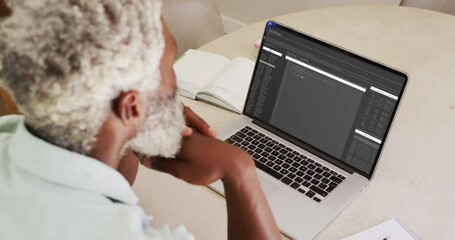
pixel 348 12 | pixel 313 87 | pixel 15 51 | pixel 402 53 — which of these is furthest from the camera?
pixel 348 12

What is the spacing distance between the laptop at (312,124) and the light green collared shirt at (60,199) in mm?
429

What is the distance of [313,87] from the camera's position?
3.90ft

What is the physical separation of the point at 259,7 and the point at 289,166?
2020mm

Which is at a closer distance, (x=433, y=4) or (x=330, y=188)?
(x=330, y=188)

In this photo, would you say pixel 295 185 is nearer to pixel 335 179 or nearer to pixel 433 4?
pixel 335 179

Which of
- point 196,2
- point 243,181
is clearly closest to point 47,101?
point 243,181

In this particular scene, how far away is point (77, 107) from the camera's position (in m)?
0.67

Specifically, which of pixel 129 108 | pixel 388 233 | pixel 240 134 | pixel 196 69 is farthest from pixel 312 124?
pixel 129 108

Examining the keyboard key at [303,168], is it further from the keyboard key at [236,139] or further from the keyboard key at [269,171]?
the keyboard key at [236,139]

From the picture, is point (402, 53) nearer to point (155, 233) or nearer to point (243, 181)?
point (243, 181)

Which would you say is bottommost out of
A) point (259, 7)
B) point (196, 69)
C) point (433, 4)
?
point (259, 7)

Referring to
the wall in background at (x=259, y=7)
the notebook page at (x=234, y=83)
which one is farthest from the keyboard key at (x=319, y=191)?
the wall in background at (x=259, y=7)

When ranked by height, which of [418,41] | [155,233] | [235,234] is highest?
[418,41]

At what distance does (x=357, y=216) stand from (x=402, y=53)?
0.78 metres
